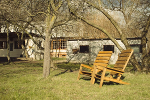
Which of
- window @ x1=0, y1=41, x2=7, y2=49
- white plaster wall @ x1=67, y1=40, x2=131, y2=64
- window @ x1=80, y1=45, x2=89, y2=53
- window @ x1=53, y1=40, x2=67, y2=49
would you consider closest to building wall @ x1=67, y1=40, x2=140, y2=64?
white plaster wall @ x1=67, y1=40, x2=131, y2=64

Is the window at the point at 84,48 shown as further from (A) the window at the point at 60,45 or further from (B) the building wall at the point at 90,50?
(A) the window at the point at 60,45

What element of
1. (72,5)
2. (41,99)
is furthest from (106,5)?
(41,99)

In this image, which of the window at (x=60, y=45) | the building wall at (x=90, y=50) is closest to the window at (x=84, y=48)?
the building wall at (x=90, y=50)

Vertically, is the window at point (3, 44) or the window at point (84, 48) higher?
the window at point (3, 44)

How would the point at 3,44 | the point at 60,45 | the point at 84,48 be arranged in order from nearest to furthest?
the point at 84,48 → the point at 3,44 → the point at 60,45

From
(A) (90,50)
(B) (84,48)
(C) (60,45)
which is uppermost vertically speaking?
(C) (60,45)

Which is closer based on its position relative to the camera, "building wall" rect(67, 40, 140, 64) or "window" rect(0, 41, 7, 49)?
"building wall" rect(67, 40, 140, 64)

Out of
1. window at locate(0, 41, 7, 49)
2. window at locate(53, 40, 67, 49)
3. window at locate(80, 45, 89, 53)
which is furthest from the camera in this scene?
window at locate(53, 40, 67, 49)

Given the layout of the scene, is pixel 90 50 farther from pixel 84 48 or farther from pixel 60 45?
pixel 60 45

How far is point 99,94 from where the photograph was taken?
4844mm

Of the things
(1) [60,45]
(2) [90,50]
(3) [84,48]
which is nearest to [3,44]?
(1) [60,45]

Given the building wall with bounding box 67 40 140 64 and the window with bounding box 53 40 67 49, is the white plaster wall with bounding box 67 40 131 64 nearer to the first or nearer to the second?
the building wall with bounding box 67 40 140 64

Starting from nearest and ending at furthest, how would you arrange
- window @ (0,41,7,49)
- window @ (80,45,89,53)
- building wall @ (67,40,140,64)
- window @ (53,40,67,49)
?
1. building wall @ (67,40,140,64)
2. window @ (80,45,89,53)
3. window @ (0,41,7,49)
4. window @ (53,40,67,49)

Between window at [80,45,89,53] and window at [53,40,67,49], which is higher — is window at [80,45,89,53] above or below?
below
